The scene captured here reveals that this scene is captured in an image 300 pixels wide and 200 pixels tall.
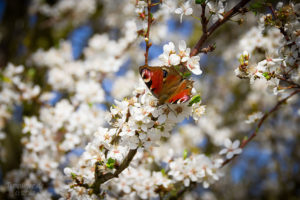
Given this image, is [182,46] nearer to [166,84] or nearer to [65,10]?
[166,84]

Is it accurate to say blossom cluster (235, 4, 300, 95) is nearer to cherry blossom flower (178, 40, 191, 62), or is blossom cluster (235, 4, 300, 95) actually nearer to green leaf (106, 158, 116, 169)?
cherry blossom flower (178, 40, 191, 62)

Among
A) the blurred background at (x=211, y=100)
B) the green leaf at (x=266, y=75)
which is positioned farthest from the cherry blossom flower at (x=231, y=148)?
the blurred background at (x=211, y=100)

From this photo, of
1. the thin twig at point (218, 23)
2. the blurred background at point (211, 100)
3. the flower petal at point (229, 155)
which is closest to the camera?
the thin twig at point (218, 23)

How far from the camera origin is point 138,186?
1.96 m

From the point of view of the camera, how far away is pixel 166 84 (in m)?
1.29

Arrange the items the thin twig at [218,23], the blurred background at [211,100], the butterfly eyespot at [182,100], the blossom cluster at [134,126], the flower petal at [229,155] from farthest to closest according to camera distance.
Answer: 1. the blurred background at [211,100]
2. the flower petal at [229,155]
3. the thin twig at [218,23]
4. the blossom cluster at [134,126]
5. the butterfly eyespot at [182,100]

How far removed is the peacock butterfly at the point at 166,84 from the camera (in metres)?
1.24

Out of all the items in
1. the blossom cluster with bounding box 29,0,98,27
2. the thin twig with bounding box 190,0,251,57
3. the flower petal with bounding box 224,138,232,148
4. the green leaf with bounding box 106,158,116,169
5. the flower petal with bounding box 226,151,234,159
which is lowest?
the flower petal with bounding box 226,151,234,159

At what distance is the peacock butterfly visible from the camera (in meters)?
1.24

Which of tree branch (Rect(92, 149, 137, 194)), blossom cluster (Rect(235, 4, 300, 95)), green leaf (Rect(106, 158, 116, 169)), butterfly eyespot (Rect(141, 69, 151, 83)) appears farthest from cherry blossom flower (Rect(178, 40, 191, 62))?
green leaf (Rect(106, 158, 116, 169))

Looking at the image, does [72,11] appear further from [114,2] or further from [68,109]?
[68,109]

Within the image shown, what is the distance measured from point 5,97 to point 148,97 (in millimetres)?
2360

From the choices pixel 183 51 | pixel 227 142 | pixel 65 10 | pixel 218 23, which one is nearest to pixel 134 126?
pixel 183 51

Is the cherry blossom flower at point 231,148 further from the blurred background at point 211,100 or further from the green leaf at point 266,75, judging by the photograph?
the blurred background at point 211,100
